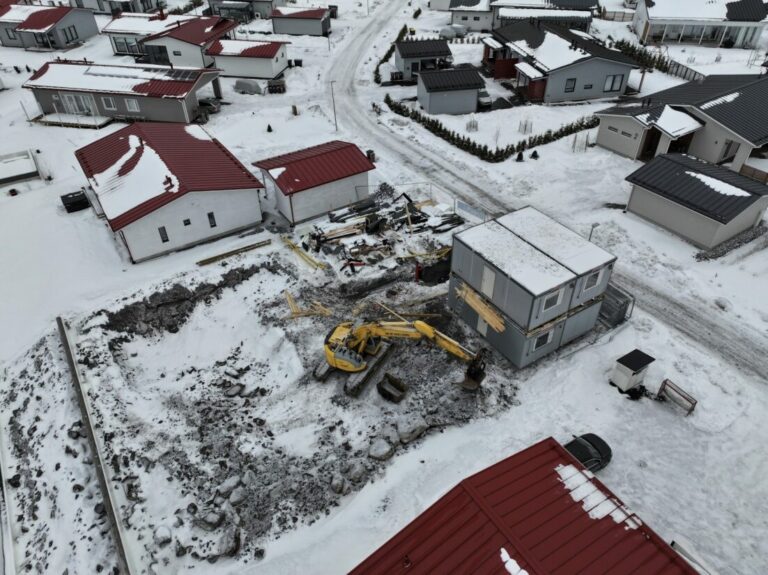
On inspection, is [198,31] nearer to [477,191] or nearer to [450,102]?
[450,102]

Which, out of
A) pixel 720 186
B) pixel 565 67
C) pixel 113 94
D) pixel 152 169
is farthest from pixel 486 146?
pixel 113 94

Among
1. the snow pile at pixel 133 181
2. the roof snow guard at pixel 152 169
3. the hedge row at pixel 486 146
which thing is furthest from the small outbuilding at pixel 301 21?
the snow pile at pixel 133 181

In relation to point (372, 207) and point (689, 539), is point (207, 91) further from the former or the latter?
point (689, 539)

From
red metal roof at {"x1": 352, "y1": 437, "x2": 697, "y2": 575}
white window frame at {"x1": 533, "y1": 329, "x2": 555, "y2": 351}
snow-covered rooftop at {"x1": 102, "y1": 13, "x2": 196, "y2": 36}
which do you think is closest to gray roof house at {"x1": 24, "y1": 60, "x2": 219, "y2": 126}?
snow-covered rooftop at {"x1": 102, "y1": 13, "x2": 196, "y2": 36}

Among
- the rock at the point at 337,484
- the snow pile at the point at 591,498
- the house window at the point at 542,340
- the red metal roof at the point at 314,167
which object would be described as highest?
the snow pile at the point at 591,498

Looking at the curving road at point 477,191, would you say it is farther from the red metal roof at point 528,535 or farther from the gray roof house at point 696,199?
the red metal roof at point 528,535

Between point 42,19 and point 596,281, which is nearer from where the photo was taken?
point 596,281
